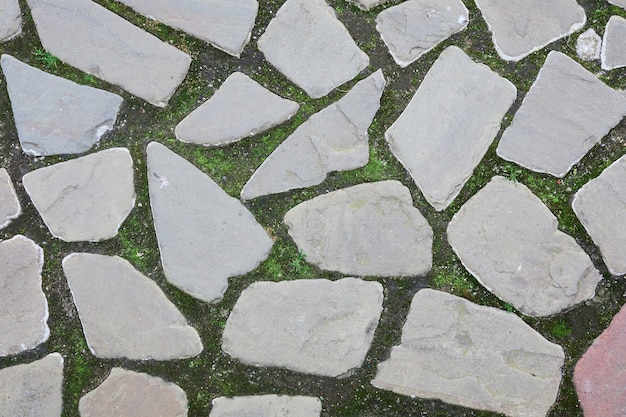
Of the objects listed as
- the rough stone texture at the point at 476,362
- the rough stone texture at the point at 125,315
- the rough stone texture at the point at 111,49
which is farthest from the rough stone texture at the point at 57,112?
the rough stone texture at the point at 476,362

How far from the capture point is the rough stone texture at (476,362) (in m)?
2.00

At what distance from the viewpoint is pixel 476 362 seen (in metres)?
2.00

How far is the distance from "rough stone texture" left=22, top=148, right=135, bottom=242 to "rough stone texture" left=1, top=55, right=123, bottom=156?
9cm

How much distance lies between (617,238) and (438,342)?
2.23 feet

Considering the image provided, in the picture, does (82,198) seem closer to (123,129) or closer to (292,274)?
(123,129)

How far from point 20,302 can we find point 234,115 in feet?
3.02

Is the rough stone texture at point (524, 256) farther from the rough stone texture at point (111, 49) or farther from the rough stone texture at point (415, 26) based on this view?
the rough stone texture at point (111, 49)

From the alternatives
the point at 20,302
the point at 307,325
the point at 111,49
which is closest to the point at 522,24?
the point at 307,325

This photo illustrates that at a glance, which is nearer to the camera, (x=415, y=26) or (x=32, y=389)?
(x=32, y=389)

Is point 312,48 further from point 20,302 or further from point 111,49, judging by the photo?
point 20,302

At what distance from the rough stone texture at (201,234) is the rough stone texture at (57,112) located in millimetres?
280

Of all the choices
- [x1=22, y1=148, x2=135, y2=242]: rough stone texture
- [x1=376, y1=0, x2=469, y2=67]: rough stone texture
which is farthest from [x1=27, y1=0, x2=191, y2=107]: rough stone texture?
[x1=376, y1=0, x2=469, y2=67]: rough stone texture

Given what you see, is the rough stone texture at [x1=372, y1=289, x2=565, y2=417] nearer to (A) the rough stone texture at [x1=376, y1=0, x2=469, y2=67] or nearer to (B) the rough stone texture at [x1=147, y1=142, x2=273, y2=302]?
(B) the rough stone texture at [x1=147, y1=142, x2=273, y2=302]

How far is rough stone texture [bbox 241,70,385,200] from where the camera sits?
6.79ft
